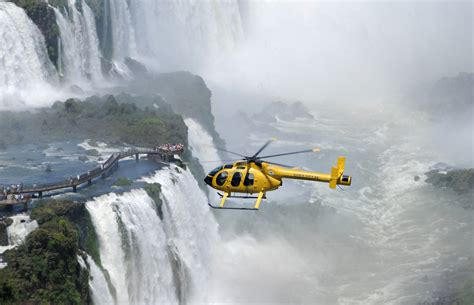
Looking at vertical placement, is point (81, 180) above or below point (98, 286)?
above

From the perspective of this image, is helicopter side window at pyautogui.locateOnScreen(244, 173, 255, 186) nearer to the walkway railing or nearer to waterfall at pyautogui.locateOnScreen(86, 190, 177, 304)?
waterfall at pyautogui.locateOnScreen(86, 190, 177, 304)

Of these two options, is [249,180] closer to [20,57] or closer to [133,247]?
[133,247]

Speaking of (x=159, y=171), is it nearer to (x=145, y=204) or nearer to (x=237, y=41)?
(x=145, y=204)

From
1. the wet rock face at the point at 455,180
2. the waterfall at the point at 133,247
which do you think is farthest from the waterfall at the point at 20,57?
the wet rock face at the point at 455,180

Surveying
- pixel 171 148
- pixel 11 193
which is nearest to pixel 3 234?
pixel 11 193

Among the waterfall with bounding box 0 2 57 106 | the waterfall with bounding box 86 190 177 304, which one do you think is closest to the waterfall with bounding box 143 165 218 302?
the waterfall with bounding box 86 190 177 304

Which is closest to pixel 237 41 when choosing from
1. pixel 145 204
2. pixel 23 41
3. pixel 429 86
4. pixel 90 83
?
pixel 429 86

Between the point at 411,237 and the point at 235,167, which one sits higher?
the point at 235,167

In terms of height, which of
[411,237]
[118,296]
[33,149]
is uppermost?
[33,149]
